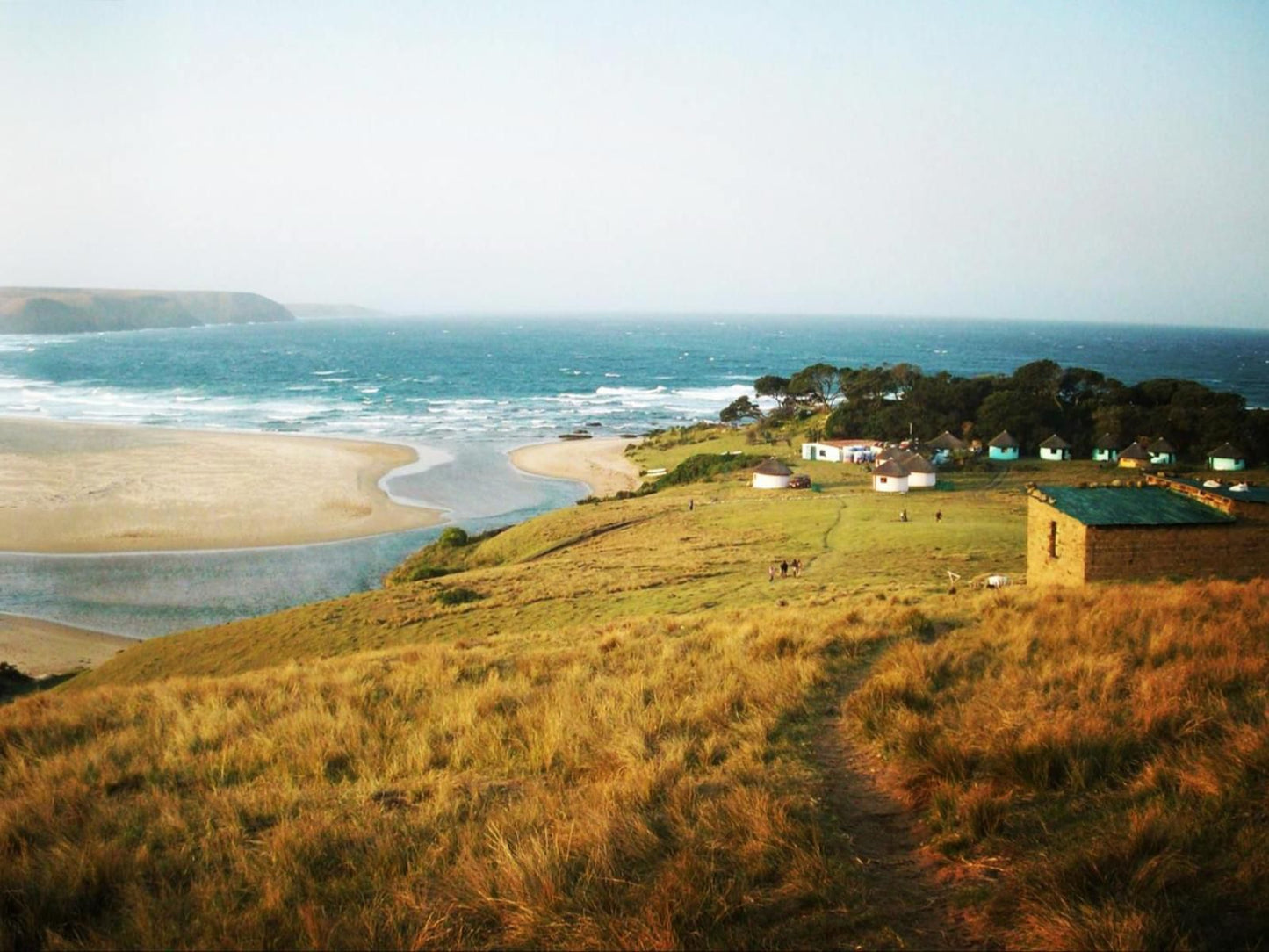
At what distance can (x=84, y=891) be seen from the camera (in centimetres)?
523

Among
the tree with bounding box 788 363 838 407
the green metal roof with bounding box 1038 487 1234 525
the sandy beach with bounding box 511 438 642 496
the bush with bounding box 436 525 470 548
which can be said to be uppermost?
the tree with bounding box 788 363 838 407

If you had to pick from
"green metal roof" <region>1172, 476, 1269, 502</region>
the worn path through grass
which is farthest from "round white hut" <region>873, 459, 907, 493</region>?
the worn path through grass

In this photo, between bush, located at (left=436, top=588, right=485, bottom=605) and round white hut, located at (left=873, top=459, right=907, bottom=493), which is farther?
round white hut, located at (left=873, top=459, right=907, bottom=493)

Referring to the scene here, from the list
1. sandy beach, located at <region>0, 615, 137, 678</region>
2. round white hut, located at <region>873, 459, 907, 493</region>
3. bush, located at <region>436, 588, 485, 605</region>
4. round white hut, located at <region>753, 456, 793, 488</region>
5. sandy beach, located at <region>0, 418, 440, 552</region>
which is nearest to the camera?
sandy beach, located at <region>0, 615, 137, 678</region>

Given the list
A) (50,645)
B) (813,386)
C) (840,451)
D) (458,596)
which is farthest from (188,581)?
(813,386)

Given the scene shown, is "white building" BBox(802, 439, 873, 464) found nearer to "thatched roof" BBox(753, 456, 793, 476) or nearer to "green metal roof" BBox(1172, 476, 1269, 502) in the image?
"thatched roof" BBox(753, 456, 793, 476)

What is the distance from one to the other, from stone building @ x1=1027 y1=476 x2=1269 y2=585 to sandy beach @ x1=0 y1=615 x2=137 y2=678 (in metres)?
25.7

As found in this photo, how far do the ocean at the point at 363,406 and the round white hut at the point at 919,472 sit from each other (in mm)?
19728

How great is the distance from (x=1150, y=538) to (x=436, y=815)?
18811 mm

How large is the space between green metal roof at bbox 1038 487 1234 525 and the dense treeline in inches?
1492

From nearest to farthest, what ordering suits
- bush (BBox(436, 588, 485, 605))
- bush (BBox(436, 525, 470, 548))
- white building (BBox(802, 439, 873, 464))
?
bush (BBox(436, 588, 485, 605)), bush (BBox(436, 525, 470, 548)), white building (BBox(802, 439, 873, 464))

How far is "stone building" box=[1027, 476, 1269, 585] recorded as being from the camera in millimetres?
19344

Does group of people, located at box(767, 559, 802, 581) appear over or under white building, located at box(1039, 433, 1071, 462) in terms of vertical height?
under

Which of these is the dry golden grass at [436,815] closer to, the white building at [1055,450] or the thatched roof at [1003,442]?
the thatched roof at [1003,442]
